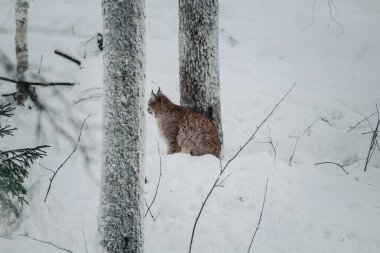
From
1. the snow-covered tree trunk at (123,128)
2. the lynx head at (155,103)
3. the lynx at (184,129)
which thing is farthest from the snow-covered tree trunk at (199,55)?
the snow-covered tree trunk at (123,128)

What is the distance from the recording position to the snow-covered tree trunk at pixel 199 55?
5.75m

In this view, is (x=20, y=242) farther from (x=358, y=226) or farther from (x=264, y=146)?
(x=264, y=146)

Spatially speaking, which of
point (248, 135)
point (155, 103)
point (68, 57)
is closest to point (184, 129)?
point (155, 103)

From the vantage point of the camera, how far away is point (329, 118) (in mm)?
8578

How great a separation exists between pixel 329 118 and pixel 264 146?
7.03 ft

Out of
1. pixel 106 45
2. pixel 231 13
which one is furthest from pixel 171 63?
pixel 106 45

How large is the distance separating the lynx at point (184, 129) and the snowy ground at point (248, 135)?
390 millimetres

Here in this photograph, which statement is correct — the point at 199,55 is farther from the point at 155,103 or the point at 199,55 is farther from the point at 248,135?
the point at 248,135

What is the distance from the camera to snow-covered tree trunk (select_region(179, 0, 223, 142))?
18.9 ft

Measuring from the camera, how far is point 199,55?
5859 millimetres

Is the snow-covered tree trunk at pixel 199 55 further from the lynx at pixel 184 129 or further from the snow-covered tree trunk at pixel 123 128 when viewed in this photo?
the snow-covered tree trunk at pixel 123 128

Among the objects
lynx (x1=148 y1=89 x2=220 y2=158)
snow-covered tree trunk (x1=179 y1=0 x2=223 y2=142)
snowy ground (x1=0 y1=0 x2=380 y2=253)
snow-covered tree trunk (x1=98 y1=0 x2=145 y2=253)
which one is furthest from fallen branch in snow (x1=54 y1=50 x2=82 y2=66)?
snow-covered tree trunk (x1=98 y1=0 x2=145 y2=253)

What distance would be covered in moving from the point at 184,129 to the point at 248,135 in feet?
6.14

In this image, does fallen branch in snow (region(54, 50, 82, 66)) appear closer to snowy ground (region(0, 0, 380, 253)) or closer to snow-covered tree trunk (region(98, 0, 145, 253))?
snowy ground (region(0, 0, 380, 253))
